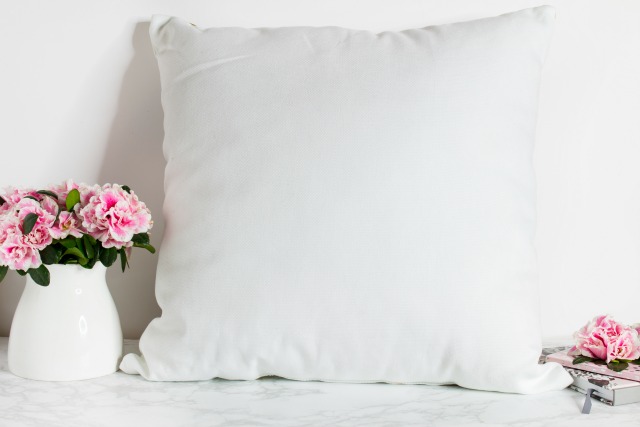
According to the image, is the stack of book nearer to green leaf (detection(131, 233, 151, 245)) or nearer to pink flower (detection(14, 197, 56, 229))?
green leaf (detection(131, 233, 151, 245))

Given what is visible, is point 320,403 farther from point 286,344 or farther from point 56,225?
point 56,225

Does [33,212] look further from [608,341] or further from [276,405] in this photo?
[608,341]

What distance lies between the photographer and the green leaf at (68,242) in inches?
44.0

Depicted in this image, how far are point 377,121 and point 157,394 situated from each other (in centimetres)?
50

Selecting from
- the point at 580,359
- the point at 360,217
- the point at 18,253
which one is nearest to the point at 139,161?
the point at 18,253

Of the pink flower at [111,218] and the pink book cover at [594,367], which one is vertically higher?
the pink flower at [111,218]

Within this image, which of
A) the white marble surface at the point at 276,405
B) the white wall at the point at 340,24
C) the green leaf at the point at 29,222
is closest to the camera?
the white marble surface at the point at 276,405

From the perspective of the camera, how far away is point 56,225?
1.11 meters

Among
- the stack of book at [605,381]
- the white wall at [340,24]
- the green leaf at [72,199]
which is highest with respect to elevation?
the white wall at [340,24]

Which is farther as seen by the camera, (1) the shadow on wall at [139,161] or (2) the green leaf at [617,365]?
(1) the shadow on wall at [139,161]

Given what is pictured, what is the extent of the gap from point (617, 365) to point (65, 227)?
826 mm

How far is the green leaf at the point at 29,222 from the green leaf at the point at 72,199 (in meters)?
0.05

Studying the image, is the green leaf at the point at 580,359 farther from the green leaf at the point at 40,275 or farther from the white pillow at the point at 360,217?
the green leaf at the point at 40,275

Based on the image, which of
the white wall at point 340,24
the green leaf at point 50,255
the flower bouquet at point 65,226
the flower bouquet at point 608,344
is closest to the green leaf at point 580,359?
the flower bouquet at point 608,344
